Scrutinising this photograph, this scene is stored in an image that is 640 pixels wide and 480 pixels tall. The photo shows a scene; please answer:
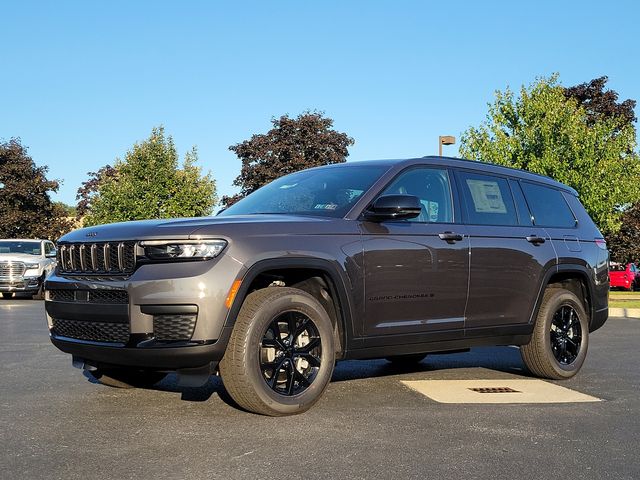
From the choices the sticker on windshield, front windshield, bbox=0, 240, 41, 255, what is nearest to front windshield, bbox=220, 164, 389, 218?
the sticker on windshield

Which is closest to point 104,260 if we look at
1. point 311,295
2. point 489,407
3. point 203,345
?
point 203,345

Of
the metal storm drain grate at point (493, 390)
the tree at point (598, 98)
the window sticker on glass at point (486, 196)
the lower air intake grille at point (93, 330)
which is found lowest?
the metal storm drain grate at point (493, 390)

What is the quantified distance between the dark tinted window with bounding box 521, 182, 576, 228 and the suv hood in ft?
8.70

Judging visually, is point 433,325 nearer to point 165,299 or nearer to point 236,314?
point 236,314

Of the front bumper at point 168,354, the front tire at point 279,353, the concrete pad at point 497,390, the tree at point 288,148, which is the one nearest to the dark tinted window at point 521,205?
the concrete pad at point 497,390

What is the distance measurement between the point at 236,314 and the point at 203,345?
11.7 inches

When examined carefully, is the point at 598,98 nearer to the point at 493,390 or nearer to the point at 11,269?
the point at 11,269

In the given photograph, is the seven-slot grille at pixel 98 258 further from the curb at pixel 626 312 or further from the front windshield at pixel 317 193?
the curb at pixel 626 312

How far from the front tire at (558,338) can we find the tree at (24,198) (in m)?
42.9

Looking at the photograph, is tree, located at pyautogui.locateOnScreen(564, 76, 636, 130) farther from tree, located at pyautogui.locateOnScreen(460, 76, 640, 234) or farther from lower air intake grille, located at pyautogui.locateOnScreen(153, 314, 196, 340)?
lower air intake grille, located at pyautogui.locateOnScreen(153, 314, 196, 340)

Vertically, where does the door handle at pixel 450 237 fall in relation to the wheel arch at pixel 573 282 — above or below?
above

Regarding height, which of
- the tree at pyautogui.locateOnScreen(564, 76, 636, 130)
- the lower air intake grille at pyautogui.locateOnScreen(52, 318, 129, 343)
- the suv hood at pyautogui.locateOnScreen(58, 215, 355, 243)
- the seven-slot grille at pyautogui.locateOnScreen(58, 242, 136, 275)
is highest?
the tree at pyautogui.locateOnScreen(564, 76, 636, 130)

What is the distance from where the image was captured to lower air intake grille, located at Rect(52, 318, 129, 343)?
15.7 ft

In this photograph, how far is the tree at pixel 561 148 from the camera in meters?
29.7
